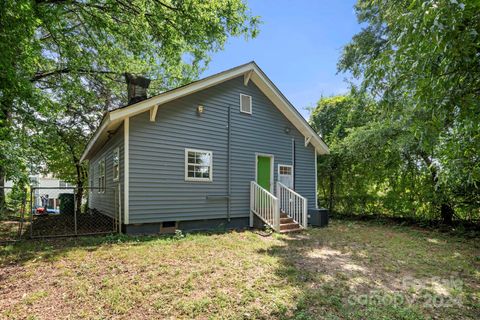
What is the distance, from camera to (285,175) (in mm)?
10969

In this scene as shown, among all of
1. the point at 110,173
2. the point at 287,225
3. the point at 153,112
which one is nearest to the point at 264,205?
the point at 287,225

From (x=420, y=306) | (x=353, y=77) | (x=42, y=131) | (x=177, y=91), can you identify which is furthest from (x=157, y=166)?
(x=353, y=77)

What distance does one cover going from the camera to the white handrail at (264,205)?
850 centimetres

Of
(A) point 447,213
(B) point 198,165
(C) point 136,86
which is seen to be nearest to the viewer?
(B) point 198,165

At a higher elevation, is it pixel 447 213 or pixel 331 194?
pixel 331 194

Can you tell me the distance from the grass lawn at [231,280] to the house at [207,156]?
4.81 ft

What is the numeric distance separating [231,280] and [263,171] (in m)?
6.31

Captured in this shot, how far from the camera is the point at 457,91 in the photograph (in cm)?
303

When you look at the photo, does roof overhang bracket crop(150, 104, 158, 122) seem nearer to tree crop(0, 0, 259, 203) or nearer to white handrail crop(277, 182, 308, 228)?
tree crop(0, 0, 259, 203)

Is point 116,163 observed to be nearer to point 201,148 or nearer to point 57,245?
point 201,148

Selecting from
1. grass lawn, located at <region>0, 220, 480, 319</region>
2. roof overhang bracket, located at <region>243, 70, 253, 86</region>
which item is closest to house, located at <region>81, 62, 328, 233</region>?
roof overhang bracket, located at <region>243, 70, 253, 86</region>

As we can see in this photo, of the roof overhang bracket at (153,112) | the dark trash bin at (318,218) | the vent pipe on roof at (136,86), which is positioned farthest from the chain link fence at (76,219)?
the dark trash bin at (318,218)

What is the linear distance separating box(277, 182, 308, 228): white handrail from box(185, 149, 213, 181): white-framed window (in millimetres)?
2687

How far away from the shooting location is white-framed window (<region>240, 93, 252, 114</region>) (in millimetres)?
9836
